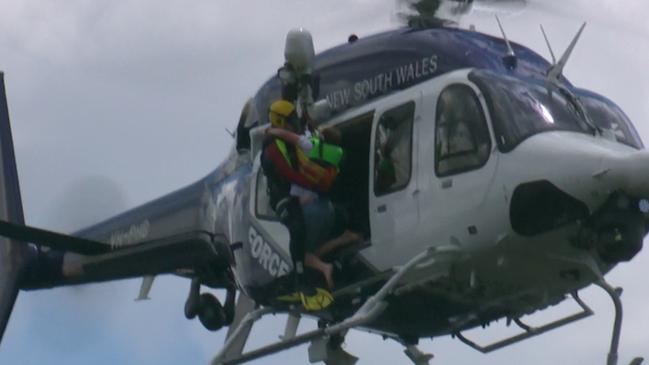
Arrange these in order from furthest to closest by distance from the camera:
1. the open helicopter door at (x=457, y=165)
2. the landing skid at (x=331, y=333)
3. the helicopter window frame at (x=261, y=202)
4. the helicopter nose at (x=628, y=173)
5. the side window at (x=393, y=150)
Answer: the helicopter window frame at (x=261, y=202) < the side window at (x=393, y=150) < the landing skid at (x=331, y=333) < the open helicopter door at (x=457, y=165) < the helicopter nose at (x=628, y=173)

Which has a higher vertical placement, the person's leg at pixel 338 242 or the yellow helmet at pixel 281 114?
the yellow helmet at pixel 281 114

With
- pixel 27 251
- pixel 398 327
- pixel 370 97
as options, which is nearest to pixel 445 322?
pixel 398 327

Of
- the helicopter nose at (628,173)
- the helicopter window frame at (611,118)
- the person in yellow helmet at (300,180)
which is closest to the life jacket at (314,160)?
the person in yellow helmet at (300,180)

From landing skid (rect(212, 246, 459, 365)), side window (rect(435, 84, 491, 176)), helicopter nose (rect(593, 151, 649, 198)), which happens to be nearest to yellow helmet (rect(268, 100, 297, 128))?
side window (rect(435, 84, 491, 176))

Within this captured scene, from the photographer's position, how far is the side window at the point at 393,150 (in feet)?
51.9

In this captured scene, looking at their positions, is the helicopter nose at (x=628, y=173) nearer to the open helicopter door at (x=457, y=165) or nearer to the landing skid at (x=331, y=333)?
the open helicopter door at (x=457, y=165)

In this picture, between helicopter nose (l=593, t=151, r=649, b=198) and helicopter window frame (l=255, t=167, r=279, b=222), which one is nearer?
helicopter nose (l=593, t=151, r=649, b=198)

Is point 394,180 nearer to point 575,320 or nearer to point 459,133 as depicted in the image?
point 459,133

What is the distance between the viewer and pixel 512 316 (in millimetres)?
16344

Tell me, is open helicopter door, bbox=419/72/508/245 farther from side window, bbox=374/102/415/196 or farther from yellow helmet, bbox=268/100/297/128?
yellow helmet, bbox=268/100/297/128

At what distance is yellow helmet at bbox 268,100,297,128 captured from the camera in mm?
16234

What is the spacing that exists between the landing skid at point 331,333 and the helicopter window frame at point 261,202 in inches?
34.8

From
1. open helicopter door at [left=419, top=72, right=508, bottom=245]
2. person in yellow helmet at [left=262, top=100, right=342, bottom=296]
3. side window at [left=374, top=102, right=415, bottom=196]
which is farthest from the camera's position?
person in yellow helmet at [left=262, top=100, right=342, bottom=296]

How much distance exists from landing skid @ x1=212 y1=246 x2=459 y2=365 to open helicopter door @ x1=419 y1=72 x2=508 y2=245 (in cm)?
23
